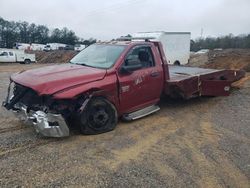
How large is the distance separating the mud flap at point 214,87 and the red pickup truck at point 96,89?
73 centimetres

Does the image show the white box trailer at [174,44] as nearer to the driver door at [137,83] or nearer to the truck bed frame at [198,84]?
the truck bed frame at [198,84]

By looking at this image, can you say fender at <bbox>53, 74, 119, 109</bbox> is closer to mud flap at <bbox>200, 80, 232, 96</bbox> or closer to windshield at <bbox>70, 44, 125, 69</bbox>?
windshield at <bbox>70, 44, 125, 69</bbox>

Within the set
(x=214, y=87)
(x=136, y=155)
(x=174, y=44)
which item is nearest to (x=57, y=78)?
(x=136, y=155)

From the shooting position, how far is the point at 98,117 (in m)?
6.21

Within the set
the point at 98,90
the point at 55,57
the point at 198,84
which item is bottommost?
the point at 55,57

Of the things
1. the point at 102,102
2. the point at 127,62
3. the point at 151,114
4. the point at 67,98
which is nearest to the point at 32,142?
the point at 67,98

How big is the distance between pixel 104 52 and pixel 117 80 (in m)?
1.06

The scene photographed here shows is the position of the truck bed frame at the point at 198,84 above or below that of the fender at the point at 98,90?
below

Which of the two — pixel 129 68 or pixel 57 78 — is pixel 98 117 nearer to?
pixel 57 78

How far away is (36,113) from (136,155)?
6.26 ft

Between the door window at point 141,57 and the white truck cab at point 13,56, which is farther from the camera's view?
the white truck cab at point 13,56

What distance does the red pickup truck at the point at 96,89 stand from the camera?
18.7 feet

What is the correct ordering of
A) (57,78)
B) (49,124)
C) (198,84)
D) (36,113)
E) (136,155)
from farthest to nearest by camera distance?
1. (198,84)
2. (57,78)
3. (36,113)
4. (49,124)
5. (136,155)

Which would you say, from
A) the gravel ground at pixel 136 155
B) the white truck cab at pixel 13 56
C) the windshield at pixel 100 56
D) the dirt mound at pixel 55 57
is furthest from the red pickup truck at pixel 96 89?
the dirt mound at pixel 55 57
